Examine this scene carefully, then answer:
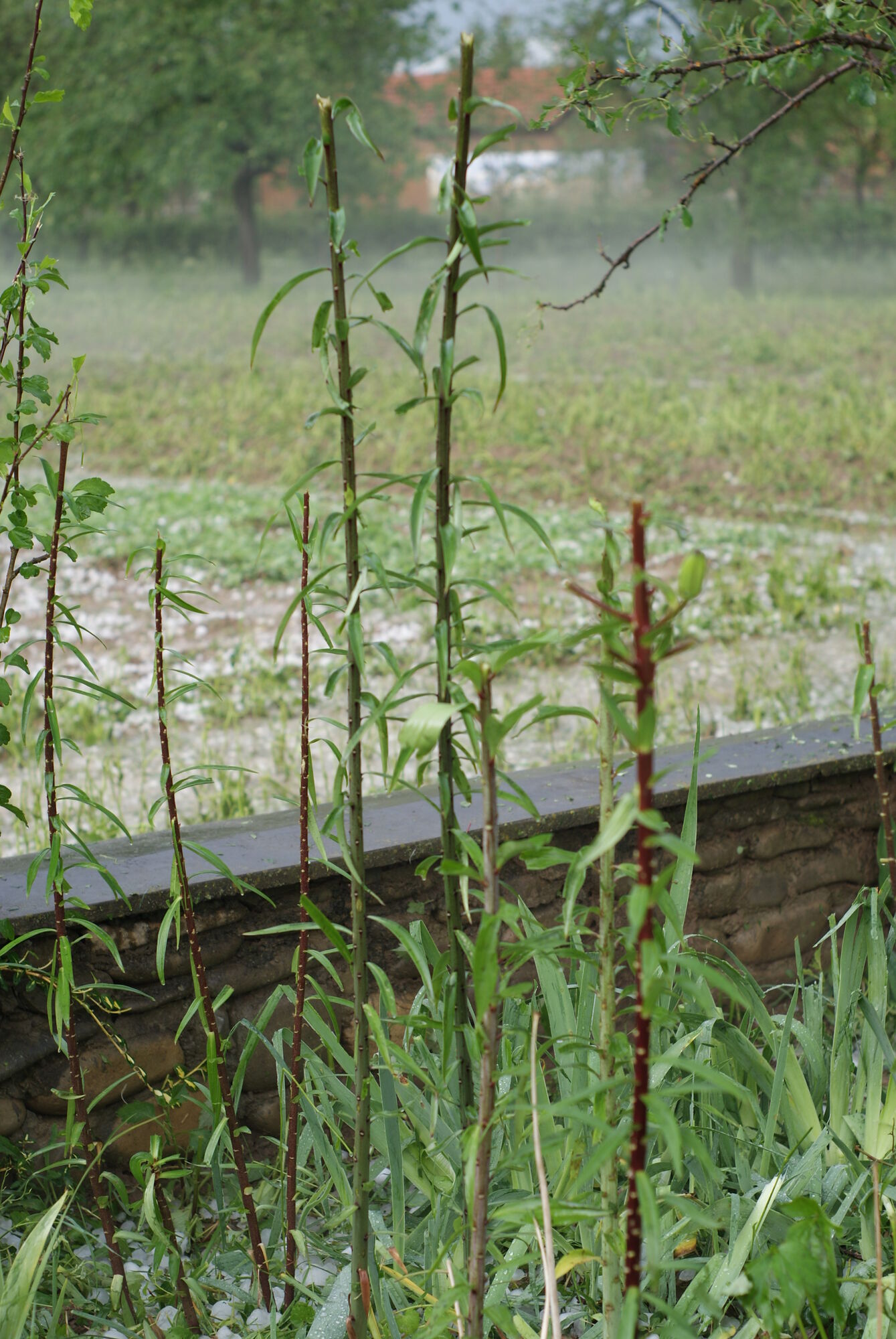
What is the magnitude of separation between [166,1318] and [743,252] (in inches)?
1003

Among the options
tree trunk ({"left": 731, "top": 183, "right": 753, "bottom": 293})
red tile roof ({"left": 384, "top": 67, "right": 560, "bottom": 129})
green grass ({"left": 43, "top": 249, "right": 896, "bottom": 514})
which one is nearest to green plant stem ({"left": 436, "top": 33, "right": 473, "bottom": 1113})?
green grass ({"left": 43, "top": 249, "right": 896, "bottom": 514})

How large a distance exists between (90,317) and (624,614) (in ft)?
68.3

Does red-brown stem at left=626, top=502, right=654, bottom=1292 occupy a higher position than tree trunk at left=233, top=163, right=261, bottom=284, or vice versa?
tree trunk at left=233, top=163, right=261, bottom=284

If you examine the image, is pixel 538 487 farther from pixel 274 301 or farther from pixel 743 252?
pixel 743 252

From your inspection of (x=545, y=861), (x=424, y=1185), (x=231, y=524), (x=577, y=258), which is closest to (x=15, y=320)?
(x=545, y=861)

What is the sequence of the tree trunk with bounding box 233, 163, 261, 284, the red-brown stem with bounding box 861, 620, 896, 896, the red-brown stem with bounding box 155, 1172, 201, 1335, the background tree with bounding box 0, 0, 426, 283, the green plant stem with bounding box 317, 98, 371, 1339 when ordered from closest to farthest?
1. the green plant stem with bounding box 317, 98, 371, 1339
2. the red-brown stem with bounding box 155, 1172, 201, 1335
3. the red-brown stem with bounding box 861, 620, 896, 896
4. the background tree with bounding box 0, 0, 426, 283
5. the tree trunk with bounding box 233, 163, 261, 284

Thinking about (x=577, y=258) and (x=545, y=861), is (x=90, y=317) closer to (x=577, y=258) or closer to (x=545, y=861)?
(x=577, y=258)

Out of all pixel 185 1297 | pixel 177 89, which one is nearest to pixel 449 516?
pixel 185 1297

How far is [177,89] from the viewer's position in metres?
20.7

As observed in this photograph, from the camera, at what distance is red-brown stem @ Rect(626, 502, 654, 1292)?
33.6 inches

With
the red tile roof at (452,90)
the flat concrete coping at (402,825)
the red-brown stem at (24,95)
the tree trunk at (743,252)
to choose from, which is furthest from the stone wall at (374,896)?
the tree trunk at (743,252)

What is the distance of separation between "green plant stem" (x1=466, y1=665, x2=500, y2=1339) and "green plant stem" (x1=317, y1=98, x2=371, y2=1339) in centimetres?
18

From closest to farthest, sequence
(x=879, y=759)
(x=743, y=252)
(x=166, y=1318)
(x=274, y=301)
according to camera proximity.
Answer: (x=274, y=301), (x=166, y=1318), (x=879, y=759), (x=743, y=252)

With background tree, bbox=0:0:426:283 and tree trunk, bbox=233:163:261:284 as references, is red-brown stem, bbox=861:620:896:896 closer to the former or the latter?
background tree, bbox=0:0:426:283
